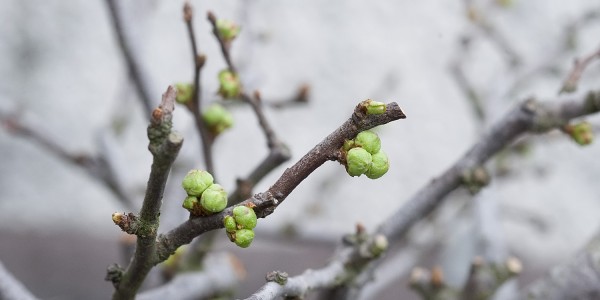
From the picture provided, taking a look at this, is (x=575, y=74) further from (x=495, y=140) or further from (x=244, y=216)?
(x=244, y=216)

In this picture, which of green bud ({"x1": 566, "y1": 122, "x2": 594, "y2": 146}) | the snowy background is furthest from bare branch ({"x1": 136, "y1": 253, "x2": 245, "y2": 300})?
the snowy background

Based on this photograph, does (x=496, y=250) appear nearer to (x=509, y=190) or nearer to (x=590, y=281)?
(x=590, y=281)

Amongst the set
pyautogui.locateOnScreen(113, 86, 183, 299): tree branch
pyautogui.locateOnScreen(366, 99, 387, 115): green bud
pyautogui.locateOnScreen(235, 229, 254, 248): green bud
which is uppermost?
pyautogui.locateOnScreen(113, 86, 183, 299): tree branch

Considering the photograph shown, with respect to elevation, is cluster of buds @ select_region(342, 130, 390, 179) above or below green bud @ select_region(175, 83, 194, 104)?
below

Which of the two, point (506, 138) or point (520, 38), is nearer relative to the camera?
point (506, 138)

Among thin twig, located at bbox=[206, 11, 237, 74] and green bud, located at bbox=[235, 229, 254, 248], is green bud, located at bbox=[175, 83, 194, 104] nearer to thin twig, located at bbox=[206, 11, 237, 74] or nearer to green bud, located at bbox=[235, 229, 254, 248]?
thin twig, located at bbox=[206, 11, 237, 74]

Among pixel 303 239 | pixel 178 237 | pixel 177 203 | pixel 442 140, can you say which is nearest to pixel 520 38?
pixel 442 140

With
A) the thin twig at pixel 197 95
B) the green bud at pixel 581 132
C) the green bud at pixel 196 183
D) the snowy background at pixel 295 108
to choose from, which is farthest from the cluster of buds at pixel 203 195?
the snowy background at pixel 295 108

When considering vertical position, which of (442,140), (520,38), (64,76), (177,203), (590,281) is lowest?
(590,281)
